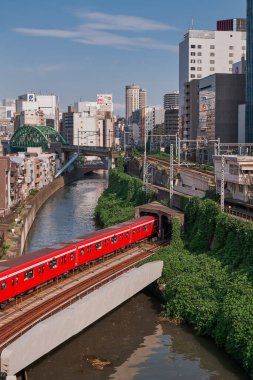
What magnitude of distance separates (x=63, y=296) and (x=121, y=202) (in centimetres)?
3014

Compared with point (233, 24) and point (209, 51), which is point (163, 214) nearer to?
point (209, 51)

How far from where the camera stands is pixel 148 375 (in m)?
19.5

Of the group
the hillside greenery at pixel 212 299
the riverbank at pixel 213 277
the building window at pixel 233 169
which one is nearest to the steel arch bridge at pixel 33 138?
the building window at pixel 233 169

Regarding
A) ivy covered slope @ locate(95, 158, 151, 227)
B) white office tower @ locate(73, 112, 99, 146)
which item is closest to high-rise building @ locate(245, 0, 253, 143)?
ivy covered slope @ locate(95, 158, 151, 227)

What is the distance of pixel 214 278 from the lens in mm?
25375

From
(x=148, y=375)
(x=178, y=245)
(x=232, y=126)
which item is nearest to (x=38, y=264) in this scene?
(x=148, y=375)

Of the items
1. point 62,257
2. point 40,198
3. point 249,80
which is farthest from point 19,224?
point 249,80

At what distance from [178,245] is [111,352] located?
12551 mm

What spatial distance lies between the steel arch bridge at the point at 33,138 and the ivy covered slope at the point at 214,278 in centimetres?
8309

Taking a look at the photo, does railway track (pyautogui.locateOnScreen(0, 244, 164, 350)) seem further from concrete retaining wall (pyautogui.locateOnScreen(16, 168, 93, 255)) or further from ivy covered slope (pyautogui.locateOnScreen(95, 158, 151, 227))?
ivy covered slope (pyautogui.locateOnScreen(95, 158, 151, 227))

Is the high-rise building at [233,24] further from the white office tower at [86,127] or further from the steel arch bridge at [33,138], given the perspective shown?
the white office tower at [86,127]

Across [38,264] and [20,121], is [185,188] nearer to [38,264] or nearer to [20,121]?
[38,264]

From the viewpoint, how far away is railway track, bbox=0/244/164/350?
799 inches

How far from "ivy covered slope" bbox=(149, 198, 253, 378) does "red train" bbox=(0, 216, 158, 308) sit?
246 centimetres
